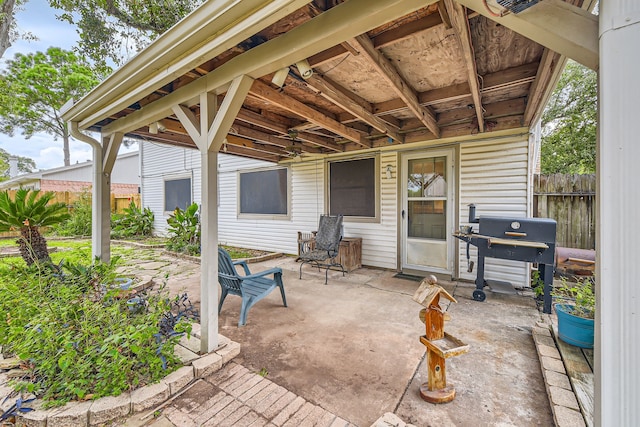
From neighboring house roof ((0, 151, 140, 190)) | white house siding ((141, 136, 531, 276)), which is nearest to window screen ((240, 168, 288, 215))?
white house siding ((141, 136, 531, 276))

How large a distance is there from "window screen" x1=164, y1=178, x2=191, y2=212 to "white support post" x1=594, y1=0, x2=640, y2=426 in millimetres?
9456

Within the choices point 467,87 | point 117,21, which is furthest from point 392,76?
point 117,21

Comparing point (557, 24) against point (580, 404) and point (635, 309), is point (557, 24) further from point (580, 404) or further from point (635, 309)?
point (580, 404)

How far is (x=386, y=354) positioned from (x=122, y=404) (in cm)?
190

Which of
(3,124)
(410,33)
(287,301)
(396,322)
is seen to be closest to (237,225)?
(287,301)

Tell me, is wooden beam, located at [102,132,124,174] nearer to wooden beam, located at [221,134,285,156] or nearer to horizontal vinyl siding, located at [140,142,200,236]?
wooden beam, located at [221,134,285,156]

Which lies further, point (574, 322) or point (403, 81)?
point (403, 81)

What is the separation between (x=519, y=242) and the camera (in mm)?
3180

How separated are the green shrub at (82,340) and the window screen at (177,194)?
259 inches

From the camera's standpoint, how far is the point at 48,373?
1697 mm

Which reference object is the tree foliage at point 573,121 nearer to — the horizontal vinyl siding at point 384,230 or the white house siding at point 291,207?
the horizontal vinyl siding at point 384,230

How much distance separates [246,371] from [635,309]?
2172mm

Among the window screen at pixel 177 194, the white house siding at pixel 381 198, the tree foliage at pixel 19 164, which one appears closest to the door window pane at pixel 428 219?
the white house siding at pixel 381 198

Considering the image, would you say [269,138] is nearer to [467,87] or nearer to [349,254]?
[349,254]
